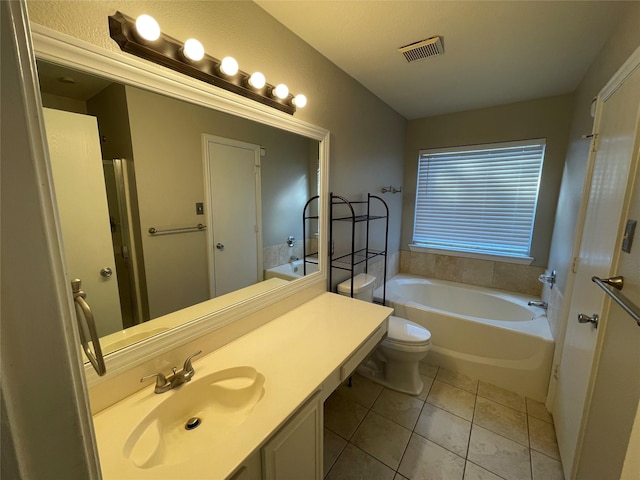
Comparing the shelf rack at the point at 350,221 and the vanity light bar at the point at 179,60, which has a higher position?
the vanity light bar at the point at 179,60

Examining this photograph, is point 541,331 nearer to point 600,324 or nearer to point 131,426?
point 600,324

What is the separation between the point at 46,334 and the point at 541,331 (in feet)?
8.92

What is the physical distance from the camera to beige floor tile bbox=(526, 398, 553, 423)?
1.79m

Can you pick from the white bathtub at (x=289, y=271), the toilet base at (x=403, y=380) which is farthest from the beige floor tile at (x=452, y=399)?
the white bathtub at (x=289, y=271)

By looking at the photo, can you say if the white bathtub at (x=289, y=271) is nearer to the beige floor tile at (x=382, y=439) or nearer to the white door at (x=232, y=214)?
the white door at (x=232, y=214)

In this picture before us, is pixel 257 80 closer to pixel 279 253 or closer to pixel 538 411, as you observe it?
pixel 279 253

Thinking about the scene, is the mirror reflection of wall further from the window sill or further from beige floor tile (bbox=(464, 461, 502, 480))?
the window sill

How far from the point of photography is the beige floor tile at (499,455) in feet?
4.74

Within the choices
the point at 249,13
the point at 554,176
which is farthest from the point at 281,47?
the point at 554,176

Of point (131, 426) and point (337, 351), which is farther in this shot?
point (337, 351)

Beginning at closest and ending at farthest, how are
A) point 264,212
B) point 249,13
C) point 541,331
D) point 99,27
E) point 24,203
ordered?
point 24,203
point 99,27
point 249,13
point 264,212
point 541,331

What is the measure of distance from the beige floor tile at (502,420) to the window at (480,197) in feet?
5.02

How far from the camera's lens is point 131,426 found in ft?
2.66

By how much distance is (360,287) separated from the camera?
2.13 m
